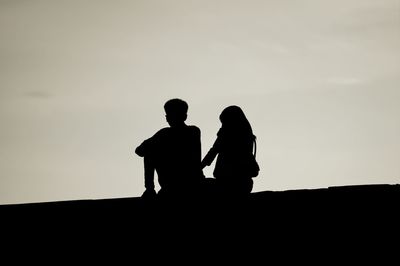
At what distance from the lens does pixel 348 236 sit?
7258mm

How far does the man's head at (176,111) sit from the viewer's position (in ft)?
26.3

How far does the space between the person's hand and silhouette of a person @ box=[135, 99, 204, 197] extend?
13mm

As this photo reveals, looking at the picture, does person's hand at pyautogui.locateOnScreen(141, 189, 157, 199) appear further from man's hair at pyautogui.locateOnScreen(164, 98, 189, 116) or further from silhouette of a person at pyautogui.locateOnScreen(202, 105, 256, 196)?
silhouette of a person at pyautogui.locateOnScreen(202, 105, 256, 196)

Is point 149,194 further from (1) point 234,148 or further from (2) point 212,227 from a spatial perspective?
(1) point 234,148

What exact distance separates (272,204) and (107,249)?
1739mm

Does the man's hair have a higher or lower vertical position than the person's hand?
higher

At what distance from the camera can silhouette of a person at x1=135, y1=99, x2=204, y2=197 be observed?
7.97 meters

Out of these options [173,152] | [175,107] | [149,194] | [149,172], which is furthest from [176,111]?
[149,194]

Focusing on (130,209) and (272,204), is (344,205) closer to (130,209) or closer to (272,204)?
(272,204)

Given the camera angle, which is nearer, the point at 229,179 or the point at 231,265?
the point at 231,265

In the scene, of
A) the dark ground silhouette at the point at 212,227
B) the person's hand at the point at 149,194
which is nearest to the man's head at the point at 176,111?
the person's hand at the point at 149,194

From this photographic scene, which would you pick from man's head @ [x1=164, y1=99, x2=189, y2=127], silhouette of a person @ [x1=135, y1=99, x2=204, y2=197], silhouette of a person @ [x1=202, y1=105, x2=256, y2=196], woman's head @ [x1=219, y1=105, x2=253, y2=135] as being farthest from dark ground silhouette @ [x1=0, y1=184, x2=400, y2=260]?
woman's head @ [x1=219, y1=105, x2=253, y2=135]

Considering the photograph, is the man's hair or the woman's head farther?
the woman's head

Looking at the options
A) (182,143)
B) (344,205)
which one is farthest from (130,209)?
(344,205)
